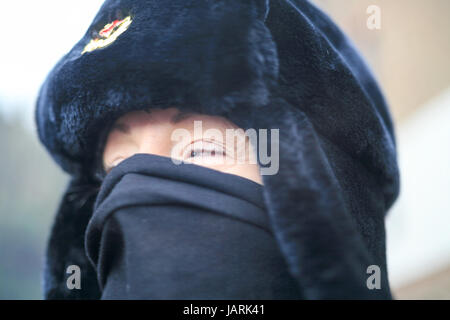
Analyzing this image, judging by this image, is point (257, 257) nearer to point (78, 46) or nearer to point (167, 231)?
point (167, 231)

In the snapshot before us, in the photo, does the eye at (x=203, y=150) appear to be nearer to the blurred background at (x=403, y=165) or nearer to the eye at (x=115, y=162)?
the eye at (x=115, y=162)

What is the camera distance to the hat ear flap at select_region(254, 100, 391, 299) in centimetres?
59

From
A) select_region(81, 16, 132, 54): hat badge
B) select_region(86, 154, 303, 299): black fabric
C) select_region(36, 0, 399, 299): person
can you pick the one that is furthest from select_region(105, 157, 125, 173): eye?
select_region(81, 16, 132, 54): hat badge

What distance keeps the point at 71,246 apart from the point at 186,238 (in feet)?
2.24

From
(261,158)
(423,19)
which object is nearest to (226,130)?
(261,158)

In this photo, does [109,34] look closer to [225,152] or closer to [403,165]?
[225,152]

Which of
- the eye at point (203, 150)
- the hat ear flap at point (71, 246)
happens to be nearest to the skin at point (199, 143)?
the eye at point (203, 150)

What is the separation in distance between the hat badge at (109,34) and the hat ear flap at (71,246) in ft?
1.54

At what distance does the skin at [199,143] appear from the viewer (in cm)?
80

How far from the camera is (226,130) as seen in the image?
0.80m

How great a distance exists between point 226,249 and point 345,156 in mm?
375

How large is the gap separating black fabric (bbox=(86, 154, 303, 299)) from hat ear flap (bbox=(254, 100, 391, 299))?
8 cm

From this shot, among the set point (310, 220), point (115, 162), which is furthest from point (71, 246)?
point (310, 220)

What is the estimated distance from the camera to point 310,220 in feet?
2.05
